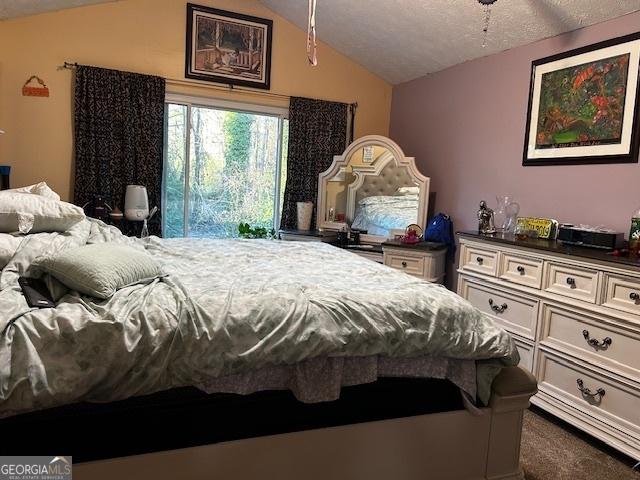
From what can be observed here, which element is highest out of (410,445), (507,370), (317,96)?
(317,96)

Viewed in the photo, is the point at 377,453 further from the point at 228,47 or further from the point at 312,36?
the point at 228,47

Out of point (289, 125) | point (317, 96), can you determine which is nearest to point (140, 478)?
point (289, 125)

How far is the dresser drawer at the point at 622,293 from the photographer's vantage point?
6.92 feet

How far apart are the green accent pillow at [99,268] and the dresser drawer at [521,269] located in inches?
81.2

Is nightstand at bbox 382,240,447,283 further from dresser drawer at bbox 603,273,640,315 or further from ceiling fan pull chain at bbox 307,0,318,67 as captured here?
ceiling fan pull chain at bbox 307,0,318,67

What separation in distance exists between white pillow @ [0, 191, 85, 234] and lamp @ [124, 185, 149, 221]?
142 centimetres

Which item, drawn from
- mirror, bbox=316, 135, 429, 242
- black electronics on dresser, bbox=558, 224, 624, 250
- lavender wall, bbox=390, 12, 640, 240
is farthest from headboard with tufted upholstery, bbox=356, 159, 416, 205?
black electronics on dresser, bbox=558, 224, 624, 250

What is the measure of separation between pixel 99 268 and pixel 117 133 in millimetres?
2713

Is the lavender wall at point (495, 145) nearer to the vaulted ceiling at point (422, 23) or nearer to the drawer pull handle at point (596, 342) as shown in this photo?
the vaulted ceiling at point (422, 23)

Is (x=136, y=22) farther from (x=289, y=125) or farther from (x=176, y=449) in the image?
(x=176, y=449)

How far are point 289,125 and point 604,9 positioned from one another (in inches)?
106

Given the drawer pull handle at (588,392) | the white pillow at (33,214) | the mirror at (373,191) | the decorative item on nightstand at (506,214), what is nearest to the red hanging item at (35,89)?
the white pillow at (33,214)

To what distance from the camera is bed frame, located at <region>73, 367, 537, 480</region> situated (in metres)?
1.44

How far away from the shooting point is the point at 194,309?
4.81ft
